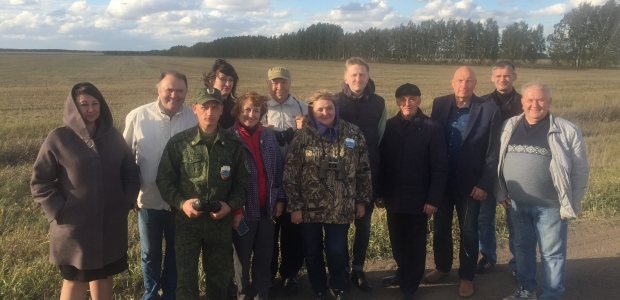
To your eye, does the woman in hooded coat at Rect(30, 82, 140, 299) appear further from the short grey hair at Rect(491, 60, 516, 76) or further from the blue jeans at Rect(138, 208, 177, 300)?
the short grey hair at Rect(491, 60, 516, 76)

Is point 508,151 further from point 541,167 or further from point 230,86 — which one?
point 230,86

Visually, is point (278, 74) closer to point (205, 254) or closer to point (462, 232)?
point (205, 254)

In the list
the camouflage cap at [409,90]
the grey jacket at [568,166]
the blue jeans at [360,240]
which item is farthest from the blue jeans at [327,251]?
the grey jacket at [568,166]

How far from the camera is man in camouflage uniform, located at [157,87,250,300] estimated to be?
339 centimetres

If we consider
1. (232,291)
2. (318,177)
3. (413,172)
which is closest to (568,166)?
(413,172)

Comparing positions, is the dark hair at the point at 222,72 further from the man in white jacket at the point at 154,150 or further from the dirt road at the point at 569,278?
the dirt road at the point at 569,278

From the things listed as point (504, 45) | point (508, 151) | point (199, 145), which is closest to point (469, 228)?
point (508, 151)

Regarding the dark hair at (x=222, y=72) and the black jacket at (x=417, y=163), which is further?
the dark hair at (x=222, y=72)

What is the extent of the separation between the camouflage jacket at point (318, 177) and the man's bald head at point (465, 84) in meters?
1.11

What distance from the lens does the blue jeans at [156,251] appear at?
3701 millimetres

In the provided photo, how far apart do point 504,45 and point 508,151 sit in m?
69.7

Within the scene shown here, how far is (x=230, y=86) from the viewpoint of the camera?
14.1 feet

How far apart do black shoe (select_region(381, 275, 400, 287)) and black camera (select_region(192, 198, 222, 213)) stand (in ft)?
6.18

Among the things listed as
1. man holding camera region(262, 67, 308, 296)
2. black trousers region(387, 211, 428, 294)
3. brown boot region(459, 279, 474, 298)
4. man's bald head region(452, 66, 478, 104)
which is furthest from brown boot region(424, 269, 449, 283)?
man's bald head region(452, 66, 478, 104)
